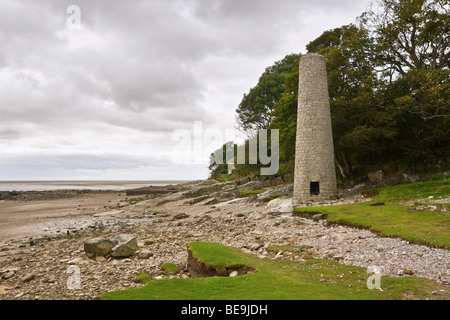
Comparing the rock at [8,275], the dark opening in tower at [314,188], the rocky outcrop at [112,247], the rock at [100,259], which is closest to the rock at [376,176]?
the dark opening in tower at [314,188]

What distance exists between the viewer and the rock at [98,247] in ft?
44.7

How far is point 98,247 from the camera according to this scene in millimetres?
13602

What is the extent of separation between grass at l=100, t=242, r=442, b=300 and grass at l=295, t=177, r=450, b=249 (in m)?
3.84

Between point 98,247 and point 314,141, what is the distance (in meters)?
18.1

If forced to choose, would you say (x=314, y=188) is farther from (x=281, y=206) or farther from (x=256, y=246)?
(x=256, y=246)

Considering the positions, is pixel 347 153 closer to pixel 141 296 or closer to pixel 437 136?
pixel 437 136

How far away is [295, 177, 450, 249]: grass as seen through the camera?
37.5 feet

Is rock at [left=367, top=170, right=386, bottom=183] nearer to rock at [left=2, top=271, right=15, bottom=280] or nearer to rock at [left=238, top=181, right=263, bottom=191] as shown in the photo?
rock at [left=238, top=181, right=263, bottom=191]

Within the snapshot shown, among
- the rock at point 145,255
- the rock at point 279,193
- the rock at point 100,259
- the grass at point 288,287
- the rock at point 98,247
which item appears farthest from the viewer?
the rock at point 279,193

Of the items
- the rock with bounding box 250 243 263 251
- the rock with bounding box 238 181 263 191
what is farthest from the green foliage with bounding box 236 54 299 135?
the rock with bounding box 250 243 263 251

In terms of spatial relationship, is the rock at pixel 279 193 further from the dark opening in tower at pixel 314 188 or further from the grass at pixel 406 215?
the grass at pixel 406 215

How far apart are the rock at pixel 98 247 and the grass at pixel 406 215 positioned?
10.6 m
